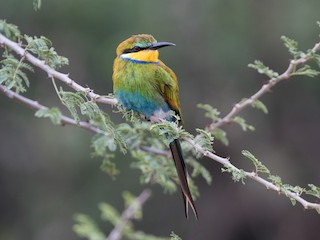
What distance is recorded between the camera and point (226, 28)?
6781mm

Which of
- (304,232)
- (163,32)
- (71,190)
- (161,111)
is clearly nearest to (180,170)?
(161,111)

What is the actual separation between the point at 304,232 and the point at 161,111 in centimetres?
548

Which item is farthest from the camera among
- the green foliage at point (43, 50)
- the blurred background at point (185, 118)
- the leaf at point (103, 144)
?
the blurred background at point (185, 118)

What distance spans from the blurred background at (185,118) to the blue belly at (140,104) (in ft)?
11.5

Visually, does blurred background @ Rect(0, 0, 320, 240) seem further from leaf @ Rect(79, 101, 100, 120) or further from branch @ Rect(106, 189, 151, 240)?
leaf @ Rect(79, 101, 100, 120)

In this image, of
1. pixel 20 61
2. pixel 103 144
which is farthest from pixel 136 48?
pixel 20 61

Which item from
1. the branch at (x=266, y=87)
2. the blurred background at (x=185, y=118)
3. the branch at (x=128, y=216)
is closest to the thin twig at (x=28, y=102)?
the branch at (x=128, y=216)

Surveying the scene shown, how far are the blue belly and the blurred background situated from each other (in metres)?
3.51

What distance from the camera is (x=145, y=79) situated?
9.47 feet

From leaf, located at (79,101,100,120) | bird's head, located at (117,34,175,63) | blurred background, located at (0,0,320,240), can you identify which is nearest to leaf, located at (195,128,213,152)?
leaf, located at (79,101,100,120)

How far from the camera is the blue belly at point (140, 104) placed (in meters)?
2.78

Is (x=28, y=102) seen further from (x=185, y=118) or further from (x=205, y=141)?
(x=185, y=118)

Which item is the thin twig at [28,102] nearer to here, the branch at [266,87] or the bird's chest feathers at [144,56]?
the bird's chest feathers at [144,56]

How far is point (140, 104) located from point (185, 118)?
4.07 metres
